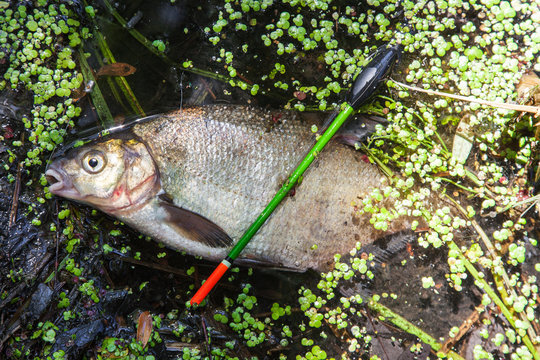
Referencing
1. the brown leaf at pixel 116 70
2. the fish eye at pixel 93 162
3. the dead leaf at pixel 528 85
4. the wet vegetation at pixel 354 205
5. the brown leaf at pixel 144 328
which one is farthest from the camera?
the brown leaf at pixel 116 70

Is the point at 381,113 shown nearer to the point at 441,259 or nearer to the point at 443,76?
the point at 443,76

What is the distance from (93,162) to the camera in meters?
2.50

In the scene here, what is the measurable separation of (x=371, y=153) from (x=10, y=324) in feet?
9.78

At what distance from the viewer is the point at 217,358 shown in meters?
2.65

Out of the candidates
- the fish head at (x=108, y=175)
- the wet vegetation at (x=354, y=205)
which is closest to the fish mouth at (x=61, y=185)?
the fish head at (x=108, y=175)

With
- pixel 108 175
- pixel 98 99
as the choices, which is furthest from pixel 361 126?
pixel 98 99

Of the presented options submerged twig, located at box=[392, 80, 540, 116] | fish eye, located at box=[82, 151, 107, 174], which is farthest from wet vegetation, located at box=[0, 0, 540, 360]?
fish eye, located at box=[82, 151, 107, 174]

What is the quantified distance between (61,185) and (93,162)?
274mm

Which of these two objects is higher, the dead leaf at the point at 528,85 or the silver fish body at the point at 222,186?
the dead leaf at the point at 528,85

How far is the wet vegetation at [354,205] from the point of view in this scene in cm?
273

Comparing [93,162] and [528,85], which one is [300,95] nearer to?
[93,162]

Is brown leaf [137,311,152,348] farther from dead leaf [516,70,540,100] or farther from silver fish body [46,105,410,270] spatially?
dead leaf [516,70,540,100]

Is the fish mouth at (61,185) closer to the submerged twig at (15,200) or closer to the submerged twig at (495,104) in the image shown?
the submerged twig at (15,200)

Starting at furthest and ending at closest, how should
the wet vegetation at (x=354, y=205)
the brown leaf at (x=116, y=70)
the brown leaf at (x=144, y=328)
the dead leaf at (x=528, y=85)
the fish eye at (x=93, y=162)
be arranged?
the brown leaf at (x=116, y=70)
the dead leaf at (x=528, y=85)
the wet vegetation at (x=354, y=205)
the brown leaf at (x=144, y=328)
the fish eye at (x=93, y=162)
